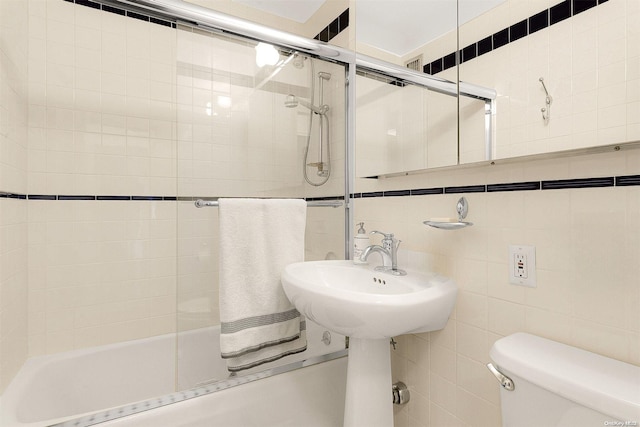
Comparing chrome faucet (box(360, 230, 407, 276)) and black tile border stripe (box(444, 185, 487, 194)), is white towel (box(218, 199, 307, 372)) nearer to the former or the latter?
chrome faucet (box(360, 230, 407, 276))

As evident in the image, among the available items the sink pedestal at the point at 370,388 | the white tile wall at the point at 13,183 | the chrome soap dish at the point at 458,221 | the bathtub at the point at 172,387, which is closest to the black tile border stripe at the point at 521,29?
the chrome soap dish at the point at 458,221

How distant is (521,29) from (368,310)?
0.88 m

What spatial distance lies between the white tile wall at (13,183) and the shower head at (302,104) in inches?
43.2

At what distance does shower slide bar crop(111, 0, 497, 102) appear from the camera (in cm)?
108

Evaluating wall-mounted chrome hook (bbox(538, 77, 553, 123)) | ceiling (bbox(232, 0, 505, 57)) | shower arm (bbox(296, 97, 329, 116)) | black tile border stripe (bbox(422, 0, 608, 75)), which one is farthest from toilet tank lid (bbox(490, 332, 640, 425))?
shower arm (bbox(296, 97, 329, 116))

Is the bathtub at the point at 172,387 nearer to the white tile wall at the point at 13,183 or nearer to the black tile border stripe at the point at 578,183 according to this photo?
the white tile wall at the point at 13,183

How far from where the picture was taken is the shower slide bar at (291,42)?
3.56 feet

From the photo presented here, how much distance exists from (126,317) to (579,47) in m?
2.17

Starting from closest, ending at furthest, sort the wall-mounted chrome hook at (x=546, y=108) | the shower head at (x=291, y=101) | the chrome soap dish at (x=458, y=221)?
the wall-mounted chrome hook at (x=546, y=108) < the chrome soap dish at (x=458, y=221) < the shower head at (x=291, y=101)

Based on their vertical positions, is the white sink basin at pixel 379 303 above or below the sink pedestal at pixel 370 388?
above

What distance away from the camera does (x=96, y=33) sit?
1.74 m

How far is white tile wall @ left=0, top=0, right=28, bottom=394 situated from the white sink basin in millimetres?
1147

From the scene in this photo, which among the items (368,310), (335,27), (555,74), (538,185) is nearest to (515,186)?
(538,185)

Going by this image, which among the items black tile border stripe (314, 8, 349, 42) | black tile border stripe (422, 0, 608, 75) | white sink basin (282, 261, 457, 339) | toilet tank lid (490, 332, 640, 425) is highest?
black tile border stripe (314, 8, 349, 42)
